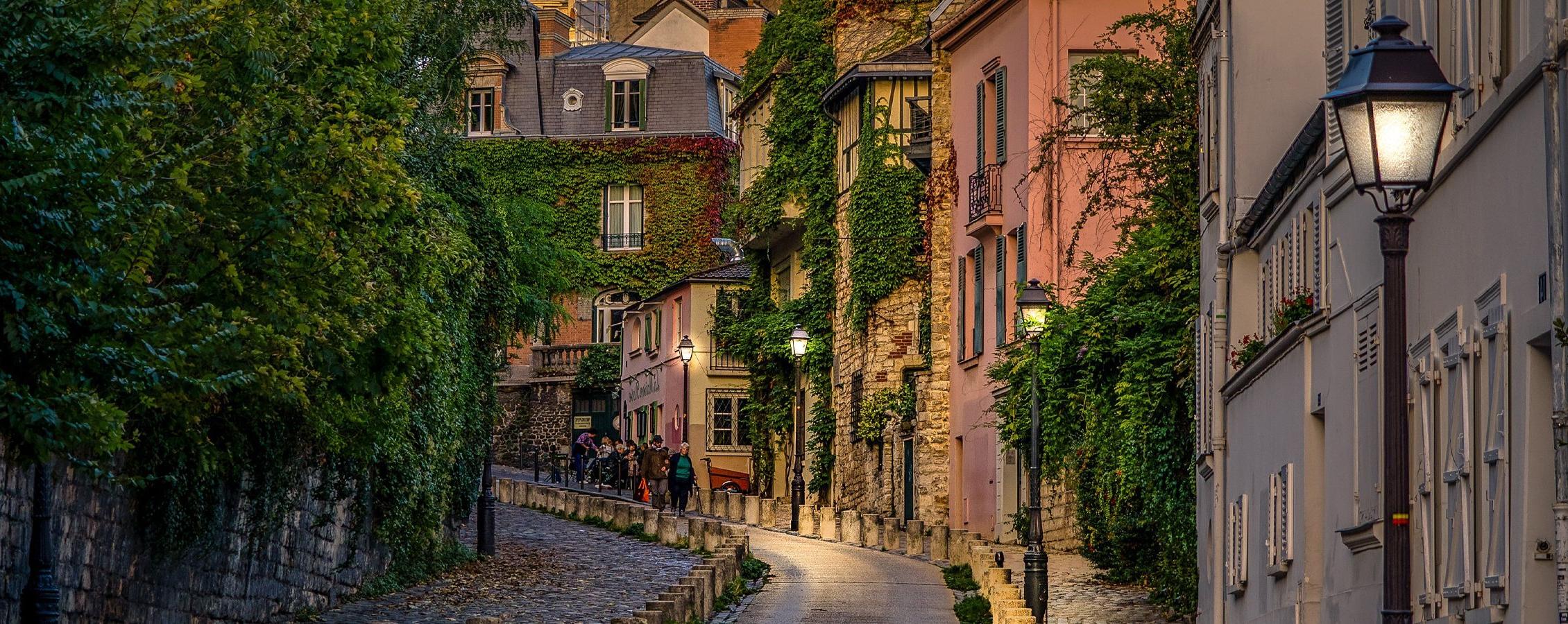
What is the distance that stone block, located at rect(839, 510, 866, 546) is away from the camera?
124ft

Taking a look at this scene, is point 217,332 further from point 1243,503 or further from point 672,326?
point 672,326

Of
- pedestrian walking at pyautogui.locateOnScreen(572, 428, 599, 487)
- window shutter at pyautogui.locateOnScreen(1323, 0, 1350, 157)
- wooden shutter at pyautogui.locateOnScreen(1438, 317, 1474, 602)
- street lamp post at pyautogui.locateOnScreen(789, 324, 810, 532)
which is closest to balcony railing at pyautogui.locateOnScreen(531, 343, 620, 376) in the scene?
pedestrian walking at pyautogui.locateOnScreen(572, 428, 599, 487)

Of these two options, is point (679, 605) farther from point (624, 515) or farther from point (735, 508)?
point (735, 508)

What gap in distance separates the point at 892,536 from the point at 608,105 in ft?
121

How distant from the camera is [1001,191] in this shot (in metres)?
36.0

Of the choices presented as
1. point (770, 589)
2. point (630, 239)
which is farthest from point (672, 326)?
point (770, 589)

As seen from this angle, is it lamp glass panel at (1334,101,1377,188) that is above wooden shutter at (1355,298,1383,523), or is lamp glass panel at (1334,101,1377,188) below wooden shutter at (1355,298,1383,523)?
above

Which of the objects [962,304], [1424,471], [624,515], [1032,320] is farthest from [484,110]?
[1424,471]

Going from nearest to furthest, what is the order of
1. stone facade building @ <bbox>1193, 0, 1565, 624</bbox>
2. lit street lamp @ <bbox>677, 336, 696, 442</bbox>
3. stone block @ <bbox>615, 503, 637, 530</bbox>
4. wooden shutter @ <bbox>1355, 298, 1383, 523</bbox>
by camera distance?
stone facade building @ <bbox>1193, 0, 1565, 624</bbox> < wooden shutter @ <bbox>1355, 298, 1383, 523</bbox> < stone block @ <bbox>615, 503, 637, 530</bbox> < lit street lamp @ <bbox>677, 336, 696, 442</bbox>

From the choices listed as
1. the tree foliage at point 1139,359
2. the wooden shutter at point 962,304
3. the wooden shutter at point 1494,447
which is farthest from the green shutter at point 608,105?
the wooden shutter at point 1494,447

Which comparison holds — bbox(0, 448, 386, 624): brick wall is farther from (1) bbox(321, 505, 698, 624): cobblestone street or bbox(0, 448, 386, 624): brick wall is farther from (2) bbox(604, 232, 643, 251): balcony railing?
Answer: (2) bbox(604, 232, 643, 251): balcony railing

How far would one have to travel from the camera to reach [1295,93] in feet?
56.6

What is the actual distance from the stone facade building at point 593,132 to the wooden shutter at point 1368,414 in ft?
187

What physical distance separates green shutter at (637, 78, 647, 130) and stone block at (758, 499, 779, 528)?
28.9 m
